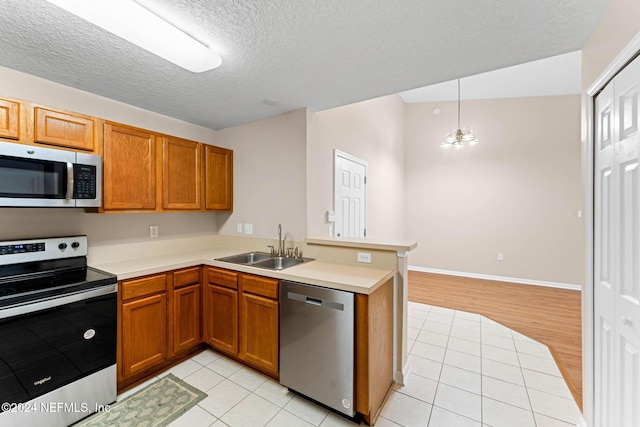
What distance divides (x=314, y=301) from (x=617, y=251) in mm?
1645

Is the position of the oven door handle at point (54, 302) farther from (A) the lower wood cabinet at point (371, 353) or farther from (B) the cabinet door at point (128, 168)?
(A) the lower wood cabinet at point (371, 353)

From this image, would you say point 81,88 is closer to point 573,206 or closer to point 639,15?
point 639,15

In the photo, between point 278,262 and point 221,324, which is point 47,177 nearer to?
point 221,324

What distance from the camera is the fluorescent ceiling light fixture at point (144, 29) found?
121cm

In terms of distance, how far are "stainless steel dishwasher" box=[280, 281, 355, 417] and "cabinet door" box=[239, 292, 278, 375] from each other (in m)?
0.11

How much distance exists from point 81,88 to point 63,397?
91.1 inches

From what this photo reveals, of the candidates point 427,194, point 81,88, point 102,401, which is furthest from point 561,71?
point 102,401

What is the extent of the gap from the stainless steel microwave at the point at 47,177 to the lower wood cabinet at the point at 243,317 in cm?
116

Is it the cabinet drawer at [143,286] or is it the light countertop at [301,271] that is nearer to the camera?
the light countertop at [301,271]

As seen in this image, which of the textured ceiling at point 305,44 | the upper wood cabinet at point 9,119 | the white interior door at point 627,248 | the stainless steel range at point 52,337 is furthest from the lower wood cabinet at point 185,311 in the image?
the white interior door at point 627,248

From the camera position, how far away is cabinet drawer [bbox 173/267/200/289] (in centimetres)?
236

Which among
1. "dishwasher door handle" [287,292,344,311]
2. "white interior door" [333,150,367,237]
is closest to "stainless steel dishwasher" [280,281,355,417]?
"dishwasher door handle" [287,292,344,311]

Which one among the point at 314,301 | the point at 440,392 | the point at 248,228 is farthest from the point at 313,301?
the point at 248,228

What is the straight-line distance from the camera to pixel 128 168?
230 cm
